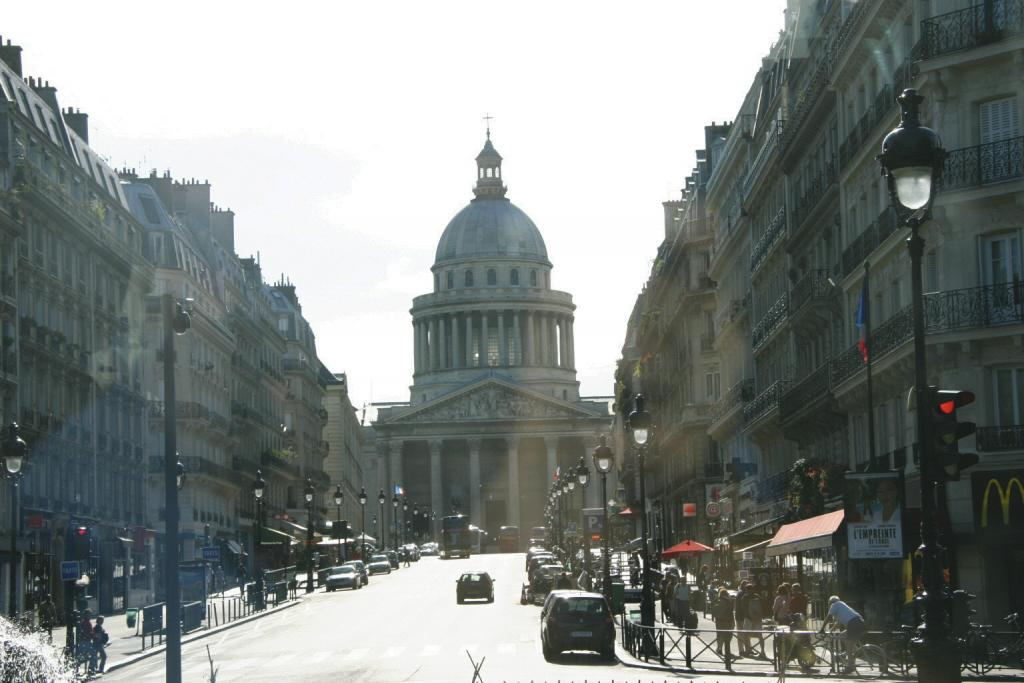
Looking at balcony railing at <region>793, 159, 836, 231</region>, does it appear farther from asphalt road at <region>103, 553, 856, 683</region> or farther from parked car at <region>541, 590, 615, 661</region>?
parked car at <region>541, 590, 615, 661</region>

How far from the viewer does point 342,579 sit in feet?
302

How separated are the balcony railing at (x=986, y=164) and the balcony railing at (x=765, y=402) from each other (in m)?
21.3

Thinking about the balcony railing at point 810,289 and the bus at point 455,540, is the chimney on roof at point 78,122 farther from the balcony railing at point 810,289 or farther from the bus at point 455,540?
the bus at point 455,540

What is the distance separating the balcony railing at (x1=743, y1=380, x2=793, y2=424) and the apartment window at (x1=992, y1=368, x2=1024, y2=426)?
818 inches

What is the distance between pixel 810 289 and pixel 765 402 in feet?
38.1

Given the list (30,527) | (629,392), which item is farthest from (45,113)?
(629,392)

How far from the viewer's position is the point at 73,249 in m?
68.1

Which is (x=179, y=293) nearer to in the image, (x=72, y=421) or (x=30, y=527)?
(x=72, y=421)

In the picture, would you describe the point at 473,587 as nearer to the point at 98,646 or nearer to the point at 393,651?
the point at 393,651

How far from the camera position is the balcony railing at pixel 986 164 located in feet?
125

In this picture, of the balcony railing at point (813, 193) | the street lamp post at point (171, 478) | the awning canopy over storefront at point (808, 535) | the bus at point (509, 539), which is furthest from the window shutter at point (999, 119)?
the bus at point (509, 539)

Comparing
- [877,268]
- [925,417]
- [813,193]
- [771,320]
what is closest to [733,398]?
[771,320]

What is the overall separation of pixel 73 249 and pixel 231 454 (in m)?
38.0

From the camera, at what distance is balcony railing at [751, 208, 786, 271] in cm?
6119
